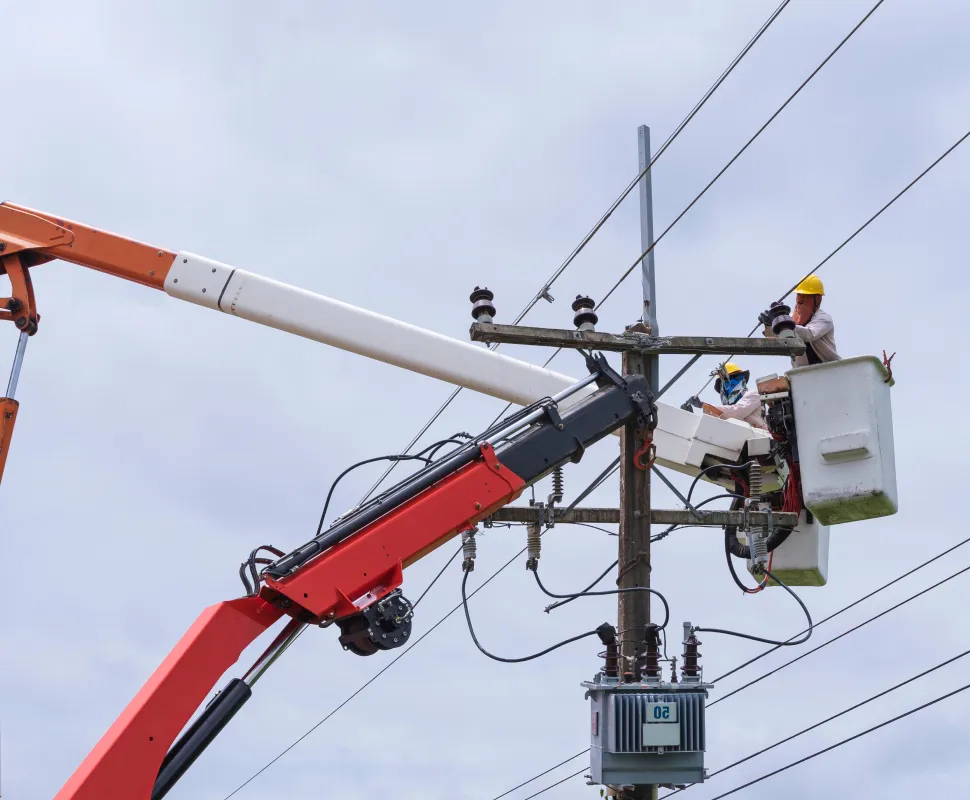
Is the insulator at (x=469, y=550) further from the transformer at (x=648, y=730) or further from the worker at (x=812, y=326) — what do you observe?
the worker at (x=812, y=326)

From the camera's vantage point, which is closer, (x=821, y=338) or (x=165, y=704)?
(x=165, y=704)

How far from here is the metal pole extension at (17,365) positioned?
9.59 meters

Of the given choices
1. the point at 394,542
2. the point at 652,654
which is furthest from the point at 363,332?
the point at 652,654

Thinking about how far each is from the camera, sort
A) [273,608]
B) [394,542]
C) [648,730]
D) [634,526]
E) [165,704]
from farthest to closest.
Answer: [634,526] < [648,730] < [394,542] < [273,608] < [165,704]

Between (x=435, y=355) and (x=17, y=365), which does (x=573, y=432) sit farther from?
(x=17, y=365)

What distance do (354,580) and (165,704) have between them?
4.38 ft

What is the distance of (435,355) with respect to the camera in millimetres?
10312

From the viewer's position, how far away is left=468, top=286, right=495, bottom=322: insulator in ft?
30.4

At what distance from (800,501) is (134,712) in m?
5.57

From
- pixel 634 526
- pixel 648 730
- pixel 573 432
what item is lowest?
pixel 648 730

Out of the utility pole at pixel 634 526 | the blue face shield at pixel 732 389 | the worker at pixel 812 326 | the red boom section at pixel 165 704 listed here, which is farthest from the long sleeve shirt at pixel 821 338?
the red boom section at pixel 165 704

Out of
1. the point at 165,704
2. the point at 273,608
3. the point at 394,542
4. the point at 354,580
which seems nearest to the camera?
the point at 165,704

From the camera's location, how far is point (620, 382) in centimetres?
927

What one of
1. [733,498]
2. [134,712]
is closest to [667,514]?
[733,498]
